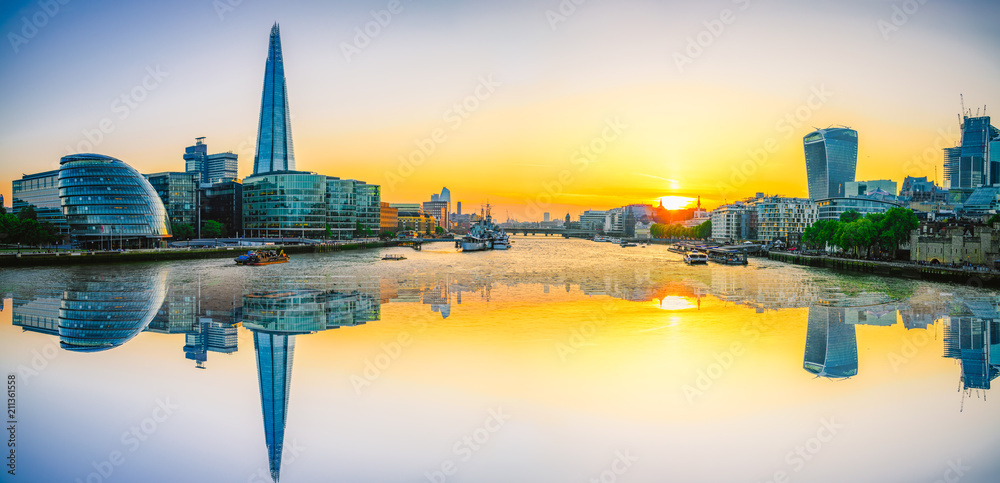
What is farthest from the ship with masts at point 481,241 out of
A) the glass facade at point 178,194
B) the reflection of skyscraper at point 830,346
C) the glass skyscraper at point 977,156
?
the glass skyscraper at point 977,156

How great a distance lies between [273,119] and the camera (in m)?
114

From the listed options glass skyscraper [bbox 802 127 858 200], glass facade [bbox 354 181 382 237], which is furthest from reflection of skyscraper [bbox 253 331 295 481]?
glass skyscraper [bbox 802 127 858 200]

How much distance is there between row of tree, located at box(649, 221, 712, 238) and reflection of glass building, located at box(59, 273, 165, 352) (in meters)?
131

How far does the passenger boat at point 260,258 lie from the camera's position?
159 ft

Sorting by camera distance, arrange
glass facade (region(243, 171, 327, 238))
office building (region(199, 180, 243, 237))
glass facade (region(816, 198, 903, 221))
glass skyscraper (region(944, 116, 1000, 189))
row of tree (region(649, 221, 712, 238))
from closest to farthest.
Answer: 1. glass facade (region(816, 198, 903, 221))
2. glass facade (region(243, 171, 327, 238))
3. office building (region(199, 180, 243, 237))
4. row of tree (region(649, 221, 712, 238))
5. glass skyscraper (region(944, 116, 1000, 189))

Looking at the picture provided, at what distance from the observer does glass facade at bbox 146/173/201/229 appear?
106 meters

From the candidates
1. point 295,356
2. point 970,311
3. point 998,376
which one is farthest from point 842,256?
point 295,356

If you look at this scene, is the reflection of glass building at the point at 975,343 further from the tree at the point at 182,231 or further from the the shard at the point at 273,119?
the the shard at the point at 273,119

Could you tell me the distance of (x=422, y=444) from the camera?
9609 mm

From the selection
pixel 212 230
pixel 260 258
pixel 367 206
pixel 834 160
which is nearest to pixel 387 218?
pixel 367 206

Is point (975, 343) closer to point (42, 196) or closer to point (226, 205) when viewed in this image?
point (42, 196)

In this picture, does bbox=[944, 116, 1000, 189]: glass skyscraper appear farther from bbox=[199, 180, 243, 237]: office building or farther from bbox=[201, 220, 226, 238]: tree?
bbox=[201, 220, 226, 238]: tree

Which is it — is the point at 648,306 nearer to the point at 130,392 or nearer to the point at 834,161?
the point at 130,392

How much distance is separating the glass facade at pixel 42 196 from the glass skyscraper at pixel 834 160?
168162 mm
